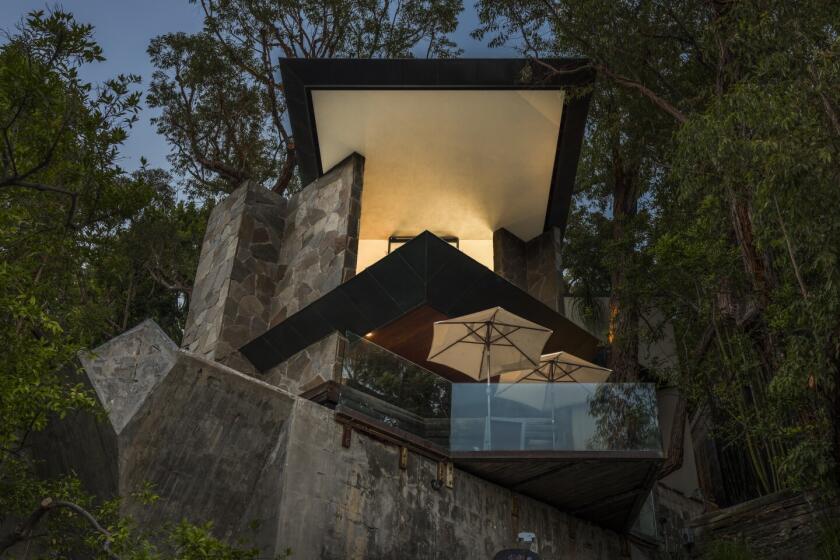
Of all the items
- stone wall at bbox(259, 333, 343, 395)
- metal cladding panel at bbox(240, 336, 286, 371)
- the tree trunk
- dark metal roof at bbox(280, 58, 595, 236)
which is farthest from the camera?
the tree trunk

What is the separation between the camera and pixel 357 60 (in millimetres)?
14586

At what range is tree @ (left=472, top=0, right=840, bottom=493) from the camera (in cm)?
890

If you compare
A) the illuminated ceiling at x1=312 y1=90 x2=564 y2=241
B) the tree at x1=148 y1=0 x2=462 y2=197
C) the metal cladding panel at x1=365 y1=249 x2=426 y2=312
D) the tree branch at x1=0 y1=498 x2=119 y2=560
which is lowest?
the tree branch at x1=0 y1=498 x2=119 y2=560

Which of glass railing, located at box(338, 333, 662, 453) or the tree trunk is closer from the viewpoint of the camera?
glass railing, located at box(338, 333, 662, 453)

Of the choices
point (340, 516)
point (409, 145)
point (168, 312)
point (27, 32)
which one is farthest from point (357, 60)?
point (168, 312)

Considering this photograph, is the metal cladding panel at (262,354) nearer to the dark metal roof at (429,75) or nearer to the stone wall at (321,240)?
the stone wall at (321,240)

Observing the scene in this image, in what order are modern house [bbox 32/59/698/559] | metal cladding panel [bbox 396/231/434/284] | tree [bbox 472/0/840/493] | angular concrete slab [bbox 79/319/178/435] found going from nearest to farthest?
angular concrete slab [bbox 79/319/178/435]
tree [bbox 472/0/840/493]
modern house [bbox 32/59/698/559]
metal cladding panel [bbox 396/231/434/284]

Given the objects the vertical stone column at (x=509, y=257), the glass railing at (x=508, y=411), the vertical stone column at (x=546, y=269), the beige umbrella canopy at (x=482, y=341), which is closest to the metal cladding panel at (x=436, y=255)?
the beige umbrella canopy at (x=482, y=341)

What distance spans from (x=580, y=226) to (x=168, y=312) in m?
12.0

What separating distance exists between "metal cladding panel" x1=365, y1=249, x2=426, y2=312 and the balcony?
2200 mm

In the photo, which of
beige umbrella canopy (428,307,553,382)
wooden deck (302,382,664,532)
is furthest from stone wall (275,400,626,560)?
beige umbrella canopy (428,307,553,382)

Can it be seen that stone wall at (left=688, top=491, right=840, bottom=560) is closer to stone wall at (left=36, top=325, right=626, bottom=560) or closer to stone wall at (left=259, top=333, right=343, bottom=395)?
stone wall at (left=36, top=325, right=626, bottom=560)

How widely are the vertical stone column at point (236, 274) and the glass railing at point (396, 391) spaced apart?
4544 millimetres

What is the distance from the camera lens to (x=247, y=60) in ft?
72.6
